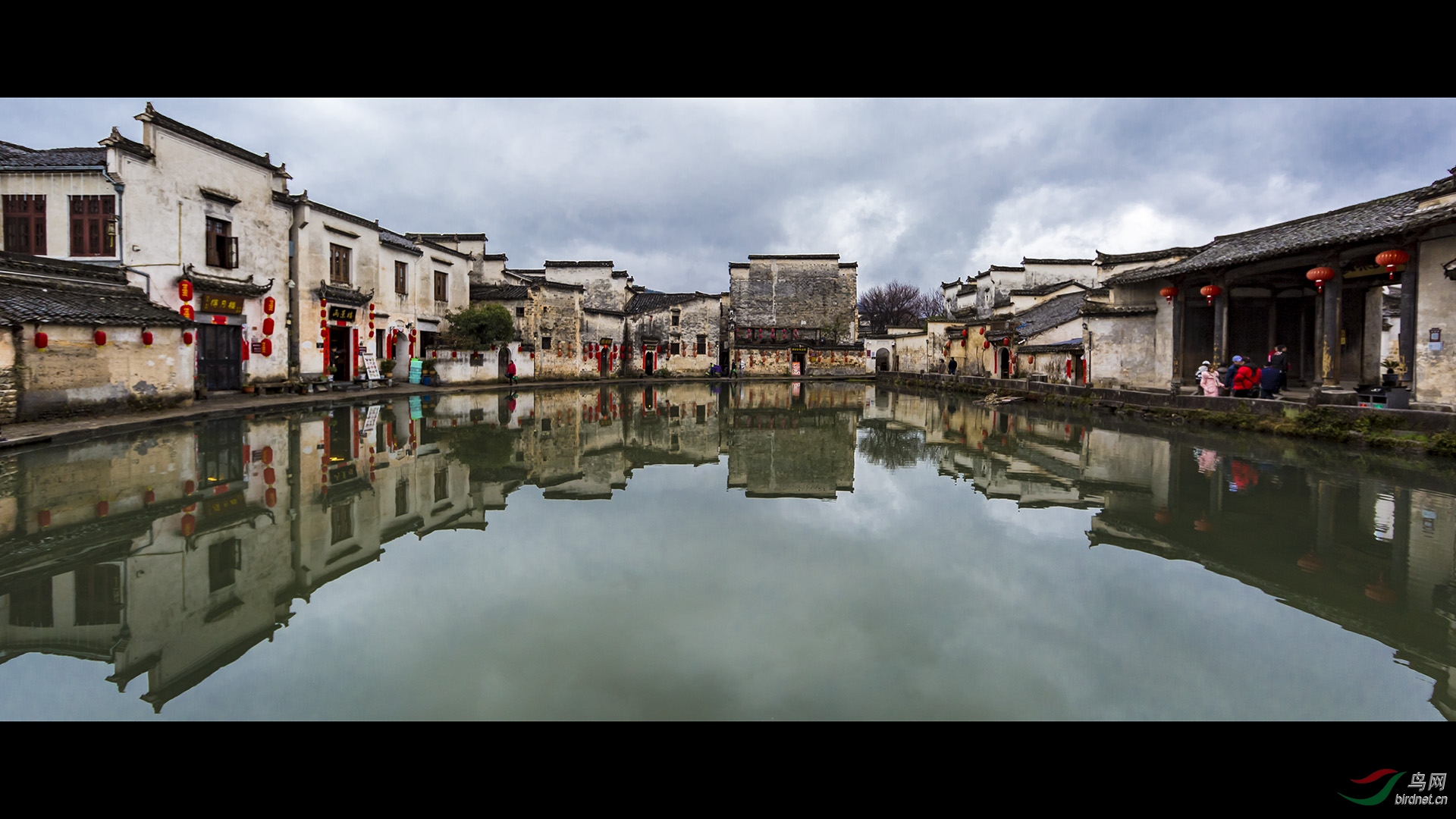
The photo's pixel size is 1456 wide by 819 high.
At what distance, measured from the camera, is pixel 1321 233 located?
42.8 ft

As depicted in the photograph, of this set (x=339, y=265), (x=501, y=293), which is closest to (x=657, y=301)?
(x=501, y=293)

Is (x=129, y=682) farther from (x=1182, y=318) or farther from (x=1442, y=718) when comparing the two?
(x=1182, y=318)

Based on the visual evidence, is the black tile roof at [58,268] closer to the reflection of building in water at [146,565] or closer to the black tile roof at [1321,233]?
the reflection of building in water at [146,565]

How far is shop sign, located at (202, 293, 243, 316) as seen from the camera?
1538cm

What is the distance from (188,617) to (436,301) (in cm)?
2415

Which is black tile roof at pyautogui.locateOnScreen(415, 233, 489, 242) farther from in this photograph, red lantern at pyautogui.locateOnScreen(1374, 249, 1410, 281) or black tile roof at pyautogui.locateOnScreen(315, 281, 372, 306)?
red lantern at pyautogui.locateOnScreen(1374, 249, 1410, 281)

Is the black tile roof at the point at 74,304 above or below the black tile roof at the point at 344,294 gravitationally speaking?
below

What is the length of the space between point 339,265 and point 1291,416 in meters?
24.5

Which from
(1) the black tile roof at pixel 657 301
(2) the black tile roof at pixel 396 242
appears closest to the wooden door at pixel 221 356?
(2) the black tile roof at pixel 396 242

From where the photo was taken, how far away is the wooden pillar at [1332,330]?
483 inches

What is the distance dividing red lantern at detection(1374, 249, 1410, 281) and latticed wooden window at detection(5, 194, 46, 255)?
86.7 ft

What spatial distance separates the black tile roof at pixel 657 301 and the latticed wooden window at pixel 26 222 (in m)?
24.0

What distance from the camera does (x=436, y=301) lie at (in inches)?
994

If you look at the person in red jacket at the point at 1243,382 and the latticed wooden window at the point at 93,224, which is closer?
the person in red jacket at the point at 1243,382
